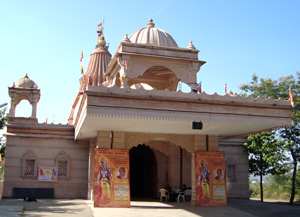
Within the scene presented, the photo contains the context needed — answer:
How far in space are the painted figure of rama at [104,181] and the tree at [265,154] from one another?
30.5 ft

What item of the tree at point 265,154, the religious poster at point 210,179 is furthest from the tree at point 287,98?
the religious poster at point 210,179

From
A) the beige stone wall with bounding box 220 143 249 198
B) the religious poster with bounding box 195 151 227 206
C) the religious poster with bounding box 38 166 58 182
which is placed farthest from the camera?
the beige stone wall with bounding box 220 143 249 198

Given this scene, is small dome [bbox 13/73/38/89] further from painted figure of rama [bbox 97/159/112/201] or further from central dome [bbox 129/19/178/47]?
painted figure of rama [bbox 97/159/112/201]

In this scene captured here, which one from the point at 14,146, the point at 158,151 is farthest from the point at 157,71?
the point at 14,146

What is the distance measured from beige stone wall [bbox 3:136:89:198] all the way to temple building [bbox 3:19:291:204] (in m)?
0.05

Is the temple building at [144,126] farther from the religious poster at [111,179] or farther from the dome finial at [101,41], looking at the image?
the dome finial at [101,41]

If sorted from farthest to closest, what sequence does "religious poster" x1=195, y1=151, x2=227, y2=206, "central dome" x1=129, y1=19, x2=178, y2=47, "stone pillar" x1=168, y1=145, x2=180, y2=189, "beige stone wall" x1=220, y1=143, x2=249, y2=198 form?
"beige stone wall" x1=220, y1=143, x2=249, y2=198, "central dome" x1=129, y1=19, x2=178, y2=47, "stone pillar" x1=168, y1=145, x2=180, y2=189, "religious poster" x1=195, y1=151, x2=227, y2=206

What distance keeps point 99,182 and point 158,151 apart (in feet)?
18.1

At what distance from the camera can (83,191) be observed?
58.5ft

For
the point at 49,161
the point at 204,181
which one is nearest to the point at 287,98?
the point at 204,181

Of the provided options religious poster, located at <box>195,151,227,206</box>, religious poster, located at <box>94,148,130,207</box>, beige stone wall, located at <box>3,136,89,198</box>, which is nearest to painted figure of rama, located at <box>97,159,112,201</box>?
religious poster, located at <box>94,148,130,207</box>

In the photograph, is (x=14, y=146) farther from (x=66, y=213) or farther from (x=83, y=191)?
(x=66, y=213)

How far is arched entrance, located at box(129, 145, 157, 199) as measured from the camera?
1895cm

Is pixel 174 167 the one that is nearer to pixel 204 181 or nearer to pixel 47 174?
pixel 204 181
